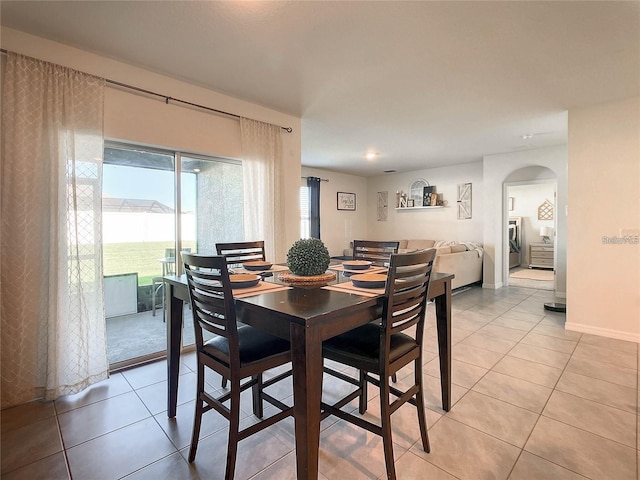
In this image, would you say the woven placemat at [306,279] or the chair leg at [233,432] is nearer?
the chair leg at [233,432]

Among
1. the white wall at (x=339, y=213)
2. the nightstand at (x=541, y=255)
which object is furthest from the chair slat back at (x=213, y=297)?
the nightstand at (x=541, y=255)

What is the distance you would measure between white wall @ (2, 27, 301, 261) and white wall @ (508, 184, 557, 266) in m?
7.61

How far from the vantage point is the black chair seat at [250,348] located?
4.91ft

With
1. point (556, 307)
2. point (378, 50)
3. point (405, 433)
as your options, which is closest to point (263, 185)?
point (378, 50)

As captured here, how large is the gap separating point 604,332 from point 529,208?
19.6 feet

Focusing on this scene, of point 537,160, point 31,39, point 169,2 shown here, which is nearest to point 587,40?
point 169,2

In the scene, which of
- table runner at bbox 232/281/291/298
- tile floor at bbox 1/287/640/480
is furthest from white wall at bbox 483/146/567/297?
table runner at bbox 232/281/291/298

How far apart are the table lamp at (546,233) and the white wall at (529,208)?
125 millimetres

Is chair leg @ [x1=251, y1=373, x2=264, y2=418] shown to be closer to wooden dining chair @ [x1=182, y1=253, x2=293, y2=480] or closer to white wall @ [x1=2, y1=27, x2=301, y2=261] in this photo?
wooden dining chair @ [x1=182, y1=253, x2=293, y2=480]

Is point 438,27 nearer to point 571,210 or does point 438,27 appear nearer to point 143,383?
point 571,210

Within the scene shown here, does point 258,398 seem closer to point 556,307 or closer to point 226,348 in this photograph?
point 226,348

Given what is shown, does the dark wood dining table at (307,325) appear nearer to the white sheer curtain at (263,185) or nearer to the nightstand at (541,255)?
the white sheer curtain at (263,185)

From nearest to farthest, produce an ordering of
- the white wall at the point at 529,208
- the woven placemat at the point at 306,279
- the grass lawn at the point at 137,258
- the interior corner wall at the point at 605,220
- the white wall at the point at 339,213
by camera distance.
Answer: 1. the woven placemat at the point at 306,279
2. the grass lawn at the point at 137,258
3. the interior corner wall at the point at 605,220
4. the white wall at the point at 339,213
5. the white wall at the point at 529,208

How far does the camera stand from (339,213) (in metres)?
7.28
